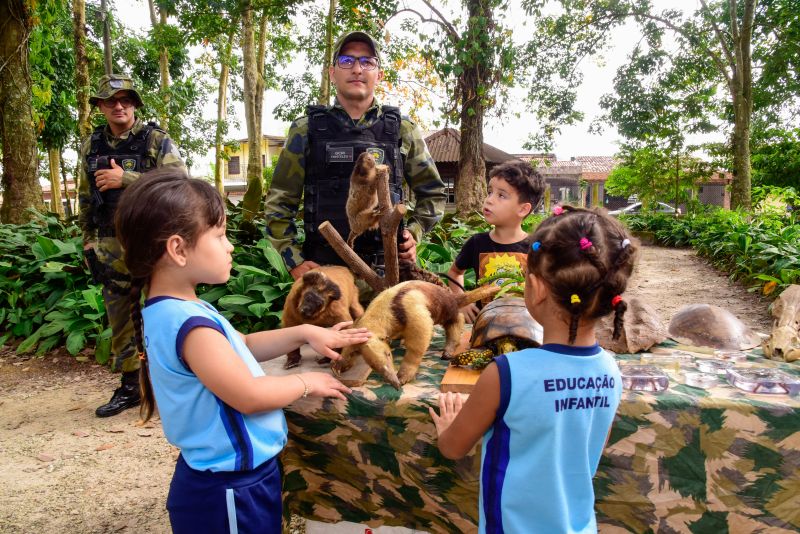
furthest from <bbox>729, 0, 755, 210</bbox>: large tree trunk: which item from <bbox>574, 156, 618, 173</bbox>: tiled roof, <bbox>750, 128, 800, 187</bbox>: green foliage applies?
<bbox>574, 156, 618, 173</bbox>: tiled roof

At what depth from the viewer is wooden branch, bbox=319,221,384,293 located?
212 cm

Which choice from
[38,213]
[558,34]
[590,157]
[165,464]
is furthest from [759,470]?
[590,157]

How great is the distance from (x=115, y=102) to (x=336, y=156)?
7.60ft

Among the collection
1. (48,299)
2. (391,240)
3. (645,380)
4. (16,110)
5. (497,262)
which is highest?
(16,110)

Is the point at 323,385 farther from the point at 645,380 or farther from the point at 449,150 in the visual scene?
the point at 449,150

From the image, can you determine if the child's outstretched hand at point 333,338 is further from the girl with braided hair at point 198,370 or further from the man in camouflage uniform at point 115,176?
the man in camouflage uniform at point 115,176

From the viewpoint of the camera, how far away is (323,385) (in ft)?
5.52

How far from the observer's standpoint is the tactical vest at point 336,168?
256 centimetres

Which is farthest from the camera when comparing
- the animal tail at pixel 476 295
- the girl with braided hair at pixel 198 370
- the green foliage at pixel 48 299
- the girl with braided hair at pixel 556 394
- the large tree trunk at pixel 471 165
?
the large tree trunk at pixel 471 165

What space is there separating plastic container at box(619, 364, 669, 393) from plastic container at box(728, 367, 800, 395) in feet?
0.73

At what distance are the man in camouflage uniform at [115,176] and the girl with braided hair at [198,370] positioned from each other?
2690 mm

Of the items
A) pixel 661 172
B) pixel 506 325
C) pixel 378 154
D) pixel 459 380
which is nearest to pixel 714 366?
pixel 506 325

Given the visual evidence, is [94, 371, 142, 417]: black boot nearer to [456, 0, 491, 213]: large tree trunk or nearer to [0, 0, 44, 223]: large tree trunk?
[0, 0, 44, 223]: large tree trunk

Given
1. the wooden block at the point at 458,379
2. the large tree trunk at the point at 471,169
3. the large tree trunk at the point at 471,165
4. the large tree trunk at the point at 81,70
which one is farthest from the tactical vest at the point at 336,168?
the large tree trunk at the point at 81,70
